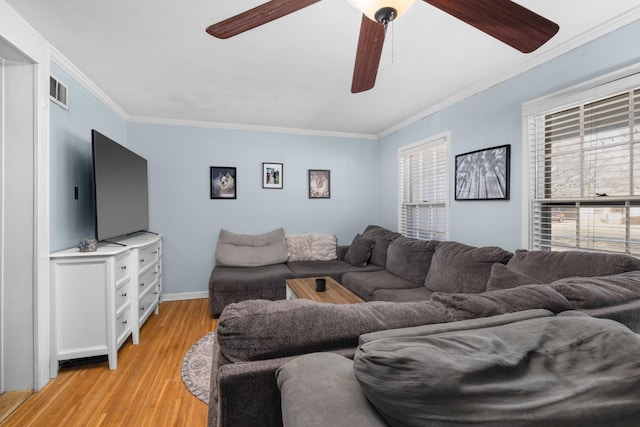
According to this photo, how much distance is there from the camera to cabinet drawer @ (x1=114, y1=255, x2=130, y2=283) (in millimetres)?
2424

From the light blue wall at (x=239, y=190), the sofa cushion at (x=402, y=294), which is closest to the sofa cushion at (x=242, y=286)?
the light blue wall at (x=239, y=190)

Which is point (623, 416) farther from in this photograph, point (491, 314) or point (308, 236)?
point (308, 236)

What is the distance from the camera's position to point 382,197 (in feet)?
15.8

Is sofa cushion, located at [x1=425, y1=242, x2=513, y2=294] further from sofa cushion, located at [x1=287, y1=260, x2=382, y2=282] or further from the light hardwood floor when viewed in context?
the light hardwood floor

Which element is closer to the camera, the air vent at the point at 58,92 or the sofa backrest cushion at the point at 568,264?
the sofa backrest cushion at the point at 568,264

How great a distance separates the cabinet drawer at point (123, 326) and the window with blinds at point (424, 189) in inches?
132

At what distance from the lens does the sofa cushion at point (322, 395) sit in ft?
2.06

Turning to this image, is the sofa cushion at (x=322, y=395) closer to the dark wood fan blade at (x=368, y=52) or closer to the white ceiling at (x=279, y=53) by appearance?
the dark wood fan blade at (x=368, y=52)

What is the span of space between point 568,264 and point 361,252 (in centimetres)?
238

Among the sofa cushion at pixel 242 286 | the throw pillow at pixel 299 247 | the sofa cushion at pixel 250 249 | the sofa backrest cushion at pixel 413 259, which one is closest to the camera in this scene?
the sofa backrest cushion at pixel 413 259

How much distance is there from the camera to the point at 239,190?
4.30m

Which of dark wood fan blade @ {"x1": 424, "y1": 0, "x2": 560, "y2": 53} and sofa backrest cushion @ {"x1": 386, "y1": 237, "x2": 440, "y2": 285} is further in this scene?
sofa backrest cushion @ {"x1": 386, "y1": 237, "x2": 440, "y2": 285}

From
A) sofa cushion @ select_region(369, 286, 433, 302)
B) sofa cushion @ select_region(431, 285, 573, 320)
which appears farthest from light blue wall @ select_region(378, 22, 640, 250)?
sofa cushion @ select_region(431, 285, 573, 320)

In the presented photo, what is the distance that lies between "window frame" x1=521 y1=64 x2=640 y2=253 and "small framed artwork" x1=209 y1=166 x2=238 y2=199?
3.42 metres
